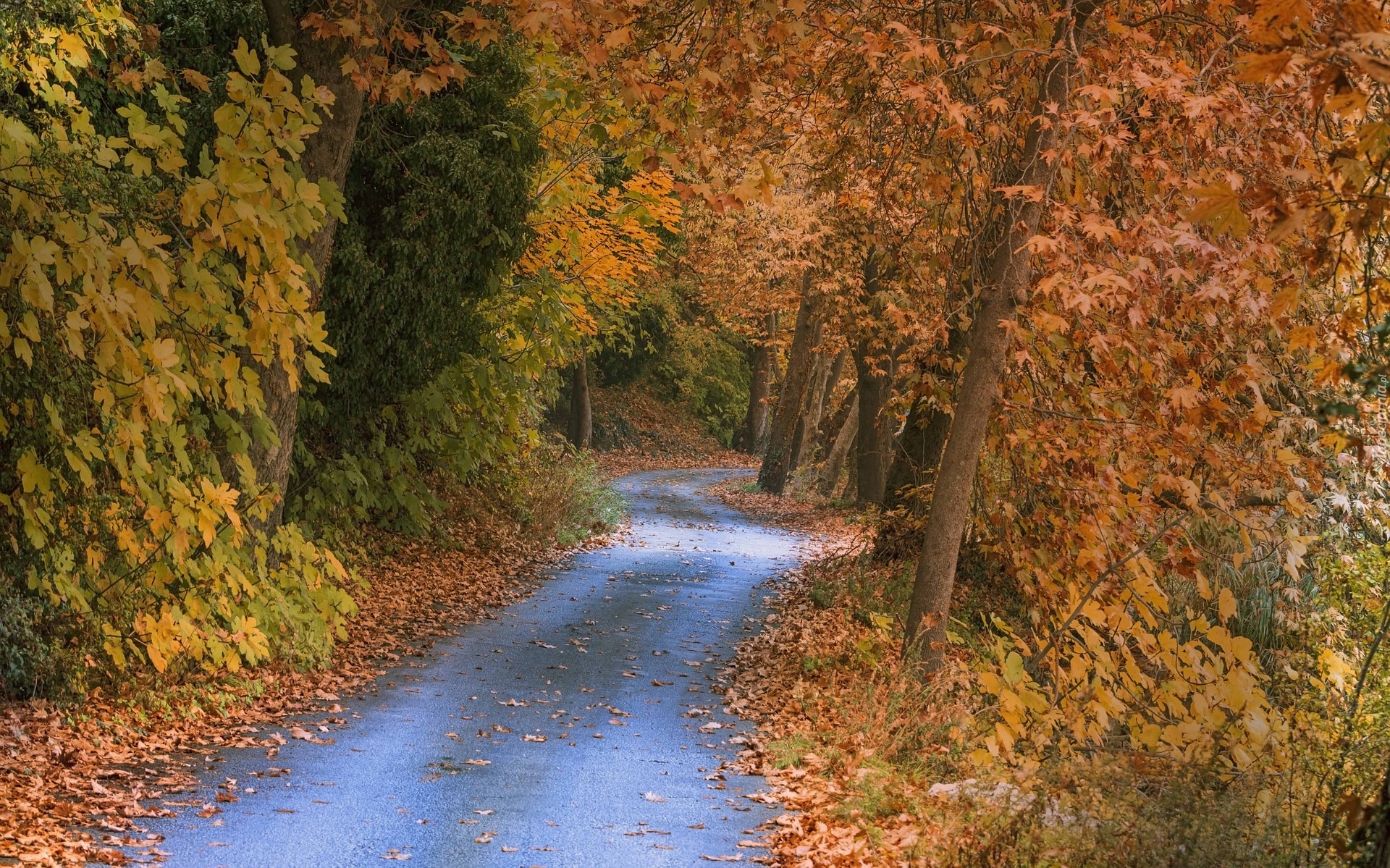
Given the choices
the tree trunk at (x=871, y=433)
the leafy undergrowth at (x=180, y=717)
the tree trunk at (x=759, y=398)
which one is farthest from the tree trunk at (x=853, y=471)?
the leafy undergrowth at (x=180, y=717)

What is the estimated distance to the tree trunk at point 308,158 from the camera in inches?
356

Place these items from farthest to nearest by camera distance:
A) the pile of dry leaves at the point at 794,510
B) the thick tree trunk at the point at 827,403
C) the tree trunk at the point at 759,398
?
the tree trunk at the point at 759,398 < the thick tree trunk at the point at 827,403 < the pile of dry leaves at the point at 794,510

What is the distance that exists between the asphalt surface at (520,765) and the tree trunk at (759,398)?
89.4 ft

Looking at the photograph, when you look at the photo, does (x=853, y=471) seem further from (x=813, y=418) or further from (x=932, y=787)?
(x=932, y=787)

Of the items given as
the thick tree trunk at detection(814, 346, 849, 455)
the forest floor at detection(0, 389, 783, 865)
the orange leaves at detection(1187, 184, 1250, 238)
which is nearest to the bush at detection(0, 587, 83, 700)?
the forest floor at detection(0, 389, 783, 865)

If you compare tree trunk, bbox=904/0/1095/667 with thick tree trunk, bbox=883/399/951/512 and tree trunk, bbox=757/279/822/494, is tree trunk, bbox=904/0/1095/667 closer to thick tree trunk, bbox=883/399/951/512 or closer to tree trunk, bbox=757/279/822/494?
thick tree trunk, bbox=883/399/951/512

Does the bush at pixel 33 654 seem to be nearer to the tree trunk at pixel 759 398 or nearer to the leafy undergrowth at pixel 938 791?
the leafy undergrowth at pixel 938 791

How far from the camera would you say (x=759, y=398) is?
42.9m

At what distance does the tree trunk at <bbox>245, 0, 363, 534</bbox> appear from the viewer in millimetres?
9031

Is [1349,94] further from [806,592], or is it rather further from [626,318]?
[626,318]

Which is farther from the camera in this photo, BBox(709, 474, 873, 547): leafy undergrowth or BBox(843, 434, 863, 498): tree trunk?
BBox(843, 434, 863, 498): tree trunk

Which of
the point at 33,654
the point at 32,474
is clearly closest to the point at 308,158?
the point at 32,474

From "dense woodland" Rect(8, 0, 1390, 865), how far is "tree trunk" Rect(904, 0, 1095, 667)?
0.12 ft

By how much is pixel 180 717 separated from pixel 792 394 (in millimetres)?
23580
